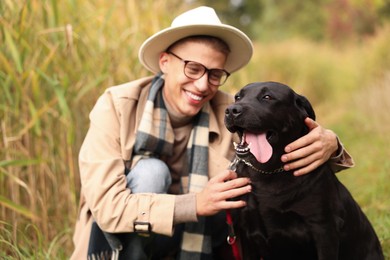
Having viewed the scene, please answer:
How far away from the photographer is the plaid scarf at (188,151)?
9.24 ft

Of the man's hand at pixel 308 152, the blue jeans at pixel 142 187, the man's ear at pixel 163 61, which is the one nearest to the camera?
the man's hand at pixel 308 152

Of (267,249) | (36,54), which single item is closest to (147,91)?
(36,54)

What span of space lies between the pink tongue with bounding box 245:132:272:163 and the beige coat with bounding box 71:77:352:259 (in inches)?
22.4

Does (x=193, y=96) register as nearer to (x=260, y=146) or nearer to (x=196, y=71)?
(x=196, y=71)

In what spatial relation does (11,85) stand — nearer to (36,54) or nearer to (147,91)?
(36,54)

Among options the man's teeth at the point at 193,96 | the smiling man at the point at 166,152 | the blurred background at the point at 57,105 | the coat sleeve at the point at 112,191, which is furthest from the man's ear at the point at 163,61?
the blurred background at the point at 57,105

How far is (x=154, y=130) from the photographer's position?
112 inches

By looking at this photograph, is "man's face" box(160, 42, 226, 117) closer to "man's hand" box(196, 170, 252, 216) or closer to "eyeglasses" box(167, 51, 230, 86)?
"eyeglasses" box(167, 51, 230, 86)

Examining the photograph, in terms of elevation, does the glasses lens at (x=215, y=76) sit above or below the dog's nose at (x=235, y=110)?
above

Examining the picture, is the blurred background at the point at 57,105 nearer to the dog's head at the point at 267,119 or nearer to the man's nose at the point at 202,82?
the man's nose at the point at 202,82

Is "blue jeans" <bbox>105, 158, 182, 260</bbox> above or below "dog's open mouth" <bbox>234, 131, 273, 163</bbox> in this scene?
below

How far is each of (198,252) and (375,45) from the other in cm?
690

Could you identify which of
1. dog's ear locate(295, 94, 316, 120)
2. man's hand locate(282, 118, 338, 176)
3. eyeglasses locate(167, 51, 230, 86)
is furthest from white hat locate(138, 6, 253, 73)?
man's hand locate(282, 118, 338, 176)

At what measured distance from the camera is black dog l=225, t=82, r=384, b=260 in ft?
7.36
